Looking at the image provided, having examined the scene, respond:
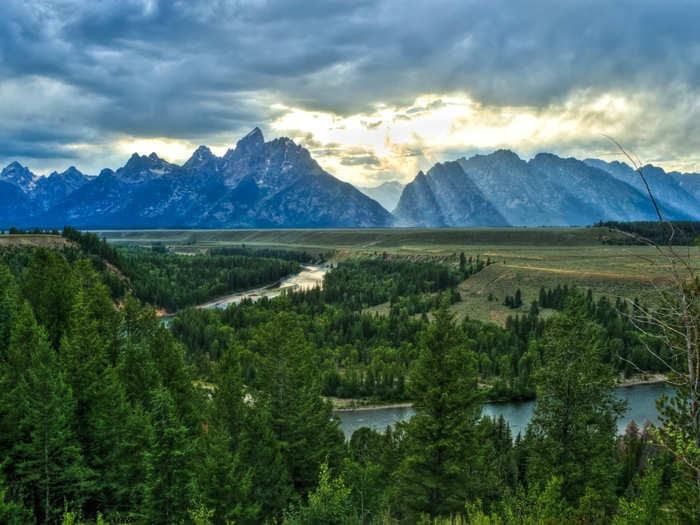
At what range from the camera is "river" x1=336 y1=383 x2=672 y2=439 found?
193 feet

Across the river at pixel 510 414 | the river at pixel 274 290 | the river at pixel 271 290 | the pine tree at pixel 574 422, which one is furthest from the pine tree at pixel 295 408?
the river at pixel 274 290

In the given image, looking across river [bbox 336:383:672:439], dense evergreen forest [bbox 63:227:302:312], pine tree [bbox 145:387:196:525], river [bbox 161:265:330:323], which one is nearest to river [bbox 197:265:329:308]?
river [bbox 161:265:330:323]

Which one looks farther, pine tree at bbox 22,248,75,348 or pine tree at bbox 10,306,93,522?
pine tree at bbox 22,248,75,348

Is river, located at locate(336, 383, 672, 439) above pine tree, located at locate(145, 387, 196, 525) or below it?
below

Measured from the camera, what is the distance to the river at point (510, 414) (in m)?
59.0

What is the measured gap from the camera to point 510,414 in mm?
63406

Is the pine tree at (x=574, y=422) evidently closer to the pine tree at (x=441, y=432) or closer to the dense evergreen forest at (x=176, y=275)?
the pine tree at (x=441, y=432)

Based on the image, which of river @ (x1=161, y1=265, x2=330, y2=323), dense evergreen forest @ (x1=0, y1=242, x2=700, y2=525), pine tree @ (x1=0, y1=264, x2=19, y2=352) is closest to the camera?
dense evergreen forest @ (x1=0, y1=242, x2=700, y2=525)

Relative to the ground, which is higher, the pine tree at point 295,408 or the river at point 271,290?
the pine tree at point 295,408

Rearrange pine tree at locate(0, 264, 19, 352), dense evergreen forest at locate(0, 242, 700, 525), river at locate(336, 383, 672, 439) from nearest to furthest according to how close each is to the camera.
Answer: dense evergreen forest at locate(0, 242, 700, 525)
pine tree at locate(0, 264, 19, 352)
river at locate(336, 383, 672, 439)

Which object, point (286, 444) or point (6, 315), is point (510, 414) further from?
point (6, 315)

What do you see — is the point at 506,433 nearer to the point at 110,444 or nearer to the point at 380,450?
the point at 380,450

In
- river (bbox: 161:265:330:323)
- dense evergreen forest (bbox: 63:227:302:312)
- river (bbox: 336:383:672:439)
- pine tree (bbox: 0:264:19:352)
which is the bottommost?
river (bbox: 336:383:672:439)

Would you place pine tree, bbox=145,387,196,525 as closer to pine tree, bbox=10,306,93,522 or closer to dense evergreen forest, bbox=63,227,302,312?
pine tree, bbox=10,306,93,522
